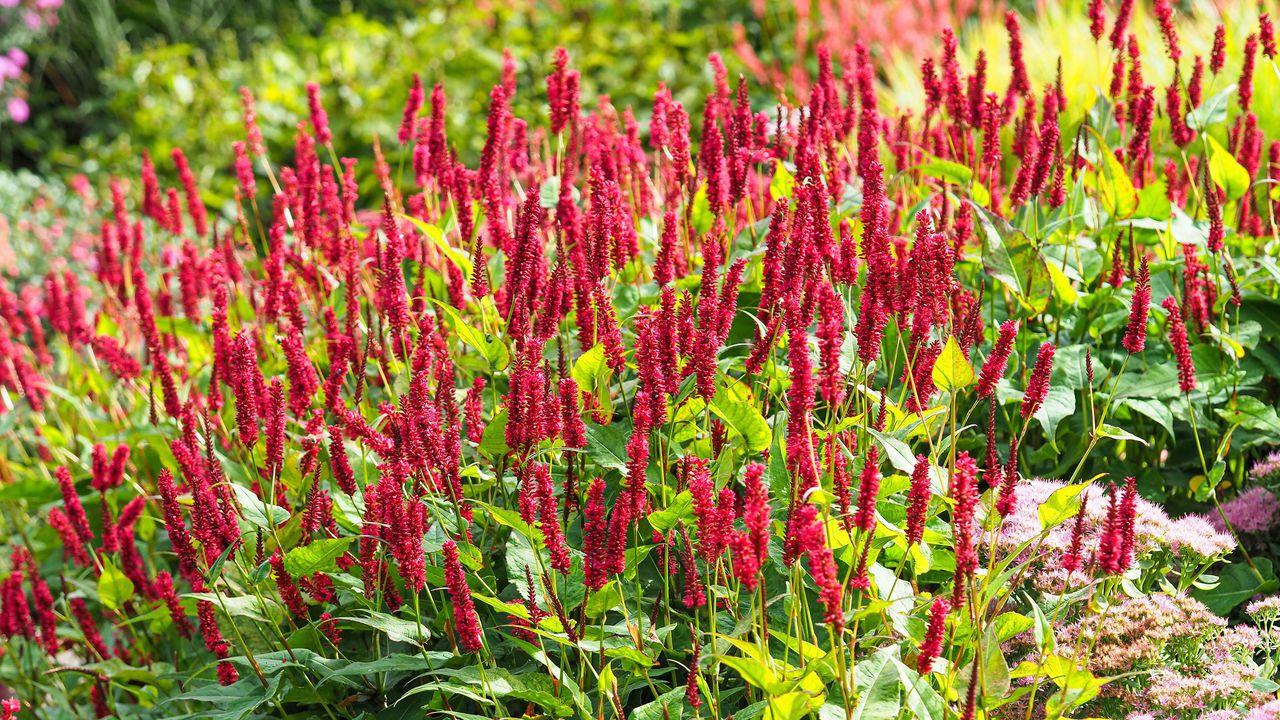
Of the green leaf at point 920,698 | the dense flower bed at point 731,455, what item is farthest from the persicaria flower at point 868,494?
the green leaf at point 920,698

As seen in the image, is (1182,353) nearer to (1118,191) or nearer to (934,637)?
(1118,191)

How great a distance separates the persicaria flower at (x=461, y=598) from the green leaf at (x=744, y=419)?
1.71 ft

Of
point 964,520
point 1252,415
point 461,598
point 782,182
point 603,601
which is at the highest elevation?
point 782,182

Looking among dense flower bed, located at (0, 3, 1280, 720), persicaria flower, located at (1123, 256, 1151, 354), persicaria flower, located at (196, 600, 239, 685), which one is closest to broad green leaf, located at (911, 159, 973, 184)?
dense flower bed, located at (0, 3, 1280, 720)

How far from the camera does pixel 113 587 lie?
332 cm

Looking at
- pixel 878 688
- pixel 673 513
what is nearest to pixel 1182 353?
pixel 878 688

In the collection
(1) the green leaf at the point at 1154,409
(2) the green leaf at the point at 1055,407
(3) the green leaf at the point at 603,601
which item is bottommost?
(1) the green leaf at the point at 1154,409

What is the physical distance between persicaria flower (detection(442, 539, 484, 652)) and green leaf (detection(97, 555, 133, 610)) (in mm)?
1619

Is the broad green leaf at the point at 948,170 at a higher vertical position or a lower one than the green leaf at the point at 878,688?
higher

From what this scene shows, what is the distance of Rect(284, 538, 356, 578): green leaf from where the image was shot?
2.33 meters

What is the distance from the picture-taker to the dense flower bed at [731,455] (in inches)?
81.2

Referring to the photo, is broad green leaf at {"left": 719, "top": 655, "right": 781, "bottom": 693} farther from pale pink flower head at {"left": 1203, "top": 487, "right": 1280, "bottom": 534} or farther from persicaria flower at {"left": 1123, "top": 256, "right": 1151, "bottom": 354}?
pale pink flower head at {"left": 1203, "top": 487, "right": 1280, "bottom": 534}

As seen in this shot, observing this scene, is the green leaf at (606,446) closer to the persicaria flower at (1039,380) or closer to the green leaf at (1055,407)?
the persicaria flower at (1039,380)

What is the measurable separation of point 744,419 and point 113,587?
1969 millimetres
